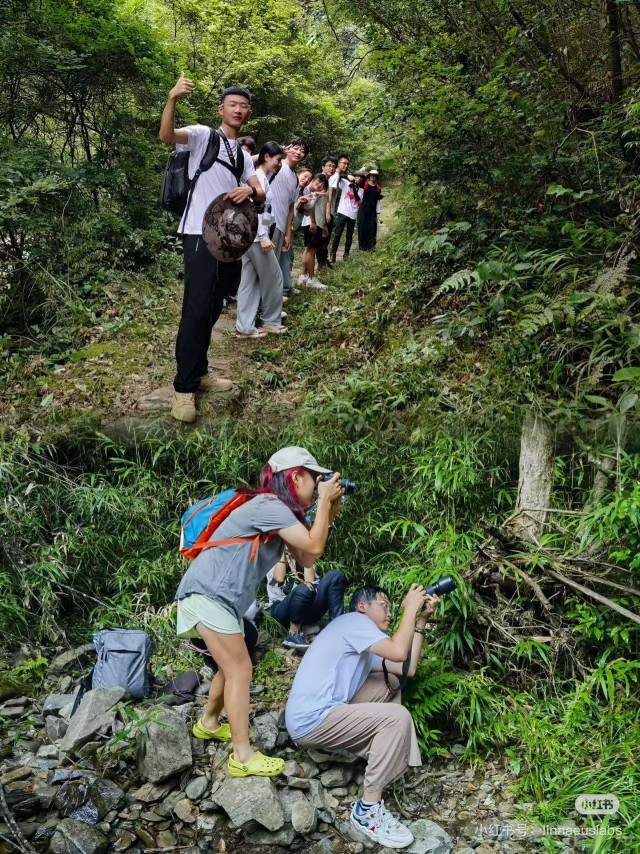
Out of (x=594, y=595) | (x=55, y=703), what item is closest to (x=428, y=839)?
(x=594, y=595)

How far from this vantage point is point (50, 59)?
775cm

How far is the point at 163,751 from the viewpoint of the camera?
141 inches

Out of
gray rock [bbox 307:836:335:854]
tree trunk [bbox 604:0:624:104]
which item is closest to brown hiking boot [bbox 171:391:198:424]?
gray rock [bbox 307:836:335:854]

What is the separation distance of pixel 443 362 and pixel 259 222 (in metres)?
2.38

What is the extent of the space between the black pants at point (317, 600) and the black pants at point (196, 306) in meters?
2.10

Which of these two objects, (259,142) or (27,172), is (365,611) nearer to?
(27,172)

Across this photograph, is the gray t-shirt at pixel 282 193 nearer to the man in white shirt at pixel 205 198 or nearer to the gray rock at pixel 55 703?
the man in white shirt at pixel 205 198

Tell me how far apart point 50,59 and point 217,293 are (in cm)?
434

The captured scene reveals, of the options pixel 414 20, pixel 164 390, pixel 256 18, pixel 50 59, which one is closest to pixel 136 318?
pixel 164 390

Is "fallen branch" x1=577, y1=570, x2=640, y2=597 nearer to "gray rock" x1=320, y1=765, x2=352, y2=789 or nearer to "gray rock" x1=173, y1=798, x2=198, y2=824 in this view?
"gray rock" x1=320, y1=765, x2=352, y2=789

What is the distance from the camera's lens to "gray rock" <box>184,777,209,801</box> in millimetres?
3521

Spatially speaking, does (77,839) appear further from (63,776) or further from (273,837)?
(273,837)

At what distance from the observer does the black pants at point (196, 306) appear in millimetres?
5355

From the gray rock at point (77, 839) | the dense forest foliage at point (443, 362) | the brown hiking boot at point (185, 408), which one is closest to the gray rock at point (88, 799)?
the gray rock at point (77, 839)
